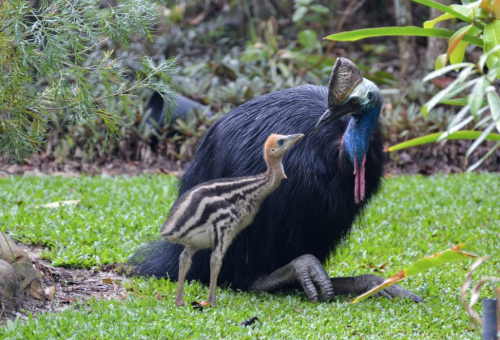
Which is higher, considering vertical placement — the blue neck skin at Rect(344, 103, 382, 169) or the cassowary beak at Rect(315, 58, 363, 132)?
the cassowary beak at Rect(315, 58, 363, 132)

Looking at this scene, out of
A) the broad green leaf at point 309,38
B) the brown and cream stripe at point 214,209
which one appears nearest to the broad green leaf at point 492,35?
the brown and cream stripe at point 214,209

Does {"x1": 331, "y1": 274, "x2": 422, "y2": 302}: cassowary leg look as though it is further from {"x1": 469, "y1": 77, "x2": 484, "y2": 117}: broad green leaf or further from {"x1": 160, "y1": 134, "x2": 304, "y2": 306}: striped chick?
{"x1": 469, "y1": 77, "x2": 484, "y2": 117}: broad green leaf

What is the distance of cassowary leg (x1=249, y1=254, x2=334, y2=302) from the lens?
→ 3297mm

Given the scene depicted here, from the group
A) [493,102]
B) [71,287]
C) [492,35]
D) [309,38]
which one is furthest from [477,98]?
[309,38]

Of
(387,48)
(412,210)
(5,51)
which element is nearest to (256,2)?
(387,48)

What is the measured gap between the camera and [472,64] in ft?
6.91

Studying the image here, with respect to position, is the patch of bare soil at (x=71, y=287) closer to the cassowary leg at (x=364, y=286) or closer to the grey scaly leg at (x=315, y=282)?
the grey scaly leg at (x=315, y=282)

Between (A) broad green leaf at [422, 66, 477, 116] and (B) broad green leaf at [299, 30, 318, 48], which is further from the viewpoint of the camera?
(B) broad green leaf at [299, 30, 318, 48]

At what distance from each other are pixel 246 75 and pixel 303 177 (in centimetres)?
562

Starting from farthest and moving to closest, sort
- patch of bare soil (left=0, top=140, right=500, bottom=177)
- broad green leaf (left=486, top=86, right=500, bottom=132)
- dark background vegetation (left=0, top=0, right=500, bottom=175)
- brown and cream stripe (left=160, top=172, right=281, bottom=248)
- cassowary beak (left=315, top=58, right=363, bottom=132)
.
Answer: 1. dark background vegetation (left=0, top=0, right=500, bottom=175)
2. patch of bare soil (left=0, top=140, right=500, bottom=177)
3. cassowary beak (left=315, top=58, right=363, bottom=132)
4. brown and cream stripe (left=160, top=172, right=281, bottom=248)
5. broad green leaf (left=486, top=86, right=500, bottom=132)

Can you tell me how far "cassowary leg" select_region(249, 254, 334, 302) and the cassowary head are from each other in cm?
45

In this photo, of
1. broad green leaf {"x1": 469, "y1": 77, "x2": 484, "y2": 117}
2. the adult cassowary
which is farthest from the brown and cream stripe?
broad green leaf {"x1": 469, "y1": 77, "x2": 484, "y2": 117}

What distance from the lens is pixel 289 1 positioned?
11.1 m

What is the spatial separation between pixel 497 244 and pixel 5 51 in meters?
3.47
